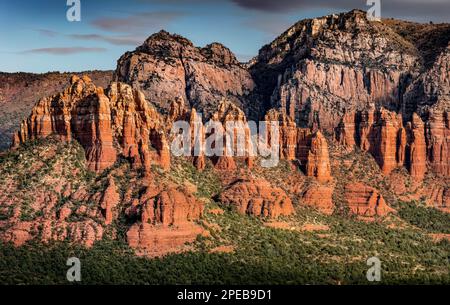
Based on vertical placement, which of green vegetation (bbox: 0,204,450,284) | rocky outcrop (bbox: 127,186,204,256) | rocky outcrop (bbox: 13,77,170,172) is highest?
rocky outcrop (bbox: 13,77,170,172)

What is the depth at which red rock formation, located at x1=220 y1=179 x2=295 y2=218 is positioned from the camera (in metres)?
190

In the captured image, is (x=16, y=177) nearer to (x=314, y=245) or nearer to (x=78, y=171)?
(x=78, y=171)

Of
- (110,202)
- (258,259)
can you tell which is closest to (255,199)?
(258,259)

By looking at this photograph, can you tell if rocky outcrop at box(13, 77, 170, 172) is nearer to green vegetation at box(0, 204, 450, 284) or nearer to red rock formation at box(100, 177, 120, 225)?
red rock formation at box(100, 177, 120, 225)

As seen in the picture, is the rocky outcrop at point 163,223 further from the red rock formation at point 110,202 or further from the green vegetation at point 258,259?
the red rock formation at point 110,202

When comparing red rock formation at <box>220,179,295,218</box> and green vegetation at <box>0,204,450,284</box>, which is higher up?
red rock formation at <box>220,179,295,218</box>

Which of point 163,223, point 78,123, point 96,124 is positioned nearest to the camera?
point 163,223

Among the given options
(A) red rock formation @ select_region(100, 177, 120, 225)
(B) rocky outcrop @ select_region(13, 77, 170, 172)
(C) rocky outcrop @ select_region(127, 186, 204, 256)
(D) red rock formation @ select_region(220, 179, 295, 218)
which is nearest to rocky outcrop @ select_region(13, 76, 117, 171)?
(B) rocky outcrop @ select_region(13, 77, 170, 172)

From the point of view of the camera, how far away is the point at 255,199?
190m

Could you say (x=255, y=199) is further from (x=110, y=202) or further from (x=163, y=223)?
(x=110, y=202)

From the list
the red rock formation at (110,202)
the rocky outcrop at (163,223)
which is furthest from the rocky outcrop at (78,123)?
the rocky outcrop at (163,223)

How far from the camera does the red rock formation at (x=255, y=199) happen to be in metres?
190

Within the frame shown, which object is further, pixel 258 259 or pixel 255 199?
pixel 255 199
